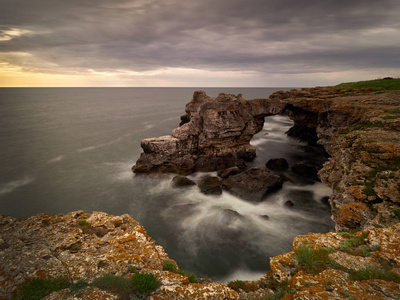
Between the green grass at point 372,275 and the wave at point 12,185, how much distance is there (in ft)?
108

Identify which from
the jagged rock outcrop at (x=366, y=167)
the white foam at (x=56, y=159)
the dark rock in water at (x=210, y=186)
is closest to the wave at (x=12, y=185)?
the white foam at (x=56, y=159)

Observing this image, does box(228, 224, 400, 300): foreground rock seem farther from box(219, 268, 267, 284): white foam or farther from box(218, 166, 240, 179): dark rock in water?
box(218, 166, 240, 179): dark rock in water

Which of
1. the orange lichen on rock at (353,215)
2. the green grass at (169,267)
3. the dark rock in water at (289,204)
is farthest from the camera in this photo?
the dark rock in water at (289,204)

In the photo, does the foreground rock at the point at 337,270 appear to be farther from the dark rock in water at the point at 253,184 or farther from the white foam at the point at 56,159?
the white foam at the point at 56,159

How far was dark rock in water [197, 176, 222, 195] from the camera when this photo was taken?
868 inches

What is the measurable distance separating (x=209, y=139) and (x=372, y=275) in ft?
80.3

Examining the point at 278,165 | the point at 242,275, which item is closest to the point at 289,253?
the point at 242,275

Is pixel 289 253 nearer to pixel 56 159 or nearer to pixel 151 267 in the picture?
pixel 151 267

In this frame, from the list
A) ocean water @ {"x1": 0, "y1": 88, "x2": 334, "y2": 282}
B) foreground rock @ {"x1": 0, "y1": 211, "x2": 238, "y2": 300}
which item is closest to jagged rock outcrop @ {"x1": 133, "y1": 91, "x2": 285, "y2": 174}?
A: ocean water @ {"x1": 0, "y1": 88, "x2": 334, "y2": 282}

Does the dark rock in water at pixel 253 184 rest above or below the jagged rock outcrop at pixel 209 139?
below

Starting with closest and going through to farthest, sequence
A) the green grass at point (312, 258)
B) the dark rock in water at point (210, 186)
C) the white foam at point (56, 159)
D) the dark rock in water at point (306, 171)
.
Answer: the green grass at point (312, 258), the dark rock in water at point (210, 186), the dark rock in water at point (306, 171), the white foam at point (56, 159)

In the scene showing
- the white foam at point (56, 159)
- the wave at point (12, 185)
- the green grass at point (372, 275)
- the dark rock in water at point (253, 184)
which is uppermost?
the green grass at point (372, 275)

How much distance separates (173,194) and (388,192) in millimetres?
18667

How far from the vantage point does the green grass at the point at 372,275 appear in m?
4.59
